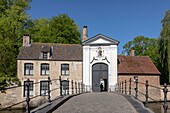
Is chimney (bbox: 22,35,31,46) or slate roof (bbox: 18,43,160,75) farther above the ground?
chimney (bbox: 22,35,31,46)

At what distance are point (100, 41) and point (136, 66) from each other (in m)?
5.34

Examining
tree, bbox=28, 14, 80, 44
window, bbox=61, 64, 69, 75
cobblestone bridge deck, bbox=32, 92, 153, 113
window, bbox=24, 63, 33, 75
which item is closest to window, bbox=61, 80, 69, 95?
window, bbox=61, 64, 69, 75

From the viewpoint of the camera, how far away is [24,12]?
30.9 metres

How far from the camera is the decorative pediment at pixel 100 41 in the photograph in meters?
23.8

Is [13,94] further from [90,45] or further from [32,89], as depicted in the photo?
[90,45]

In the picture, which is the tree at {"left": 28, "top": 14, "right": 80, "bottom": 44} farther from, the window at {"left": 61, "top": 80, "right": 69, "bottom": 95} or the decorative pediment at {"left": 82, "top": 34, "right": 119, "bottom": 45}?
the window at {"left": 61, "top": 80, "right": 69, "bottom": 95}

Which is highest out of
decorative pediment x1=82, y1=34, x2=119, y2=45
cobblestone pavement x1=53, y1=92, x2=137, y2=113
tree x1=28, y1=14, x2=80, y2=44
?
tree x1=28, y1=14, x2=80, y2=44

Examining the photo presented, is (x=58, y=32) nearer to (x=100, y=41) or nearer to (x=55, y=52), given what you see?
(x=55, y=52)

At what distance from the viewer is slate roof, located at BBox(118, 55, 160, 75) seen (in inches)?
974

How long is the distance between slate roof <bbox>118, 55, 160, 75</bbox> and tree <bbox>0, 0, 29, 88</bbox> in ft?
37.6

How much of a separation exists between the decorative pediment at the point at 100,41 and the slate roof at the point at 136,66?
3.03 metres

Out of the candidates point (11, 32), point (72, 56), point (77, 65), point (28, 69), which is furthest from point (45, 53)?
point (11, 32)

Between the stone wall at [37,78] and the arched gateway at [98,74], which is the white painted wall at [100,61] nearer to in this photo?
the arched gateway at [98,74]

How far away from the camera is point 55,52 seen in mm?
24422
